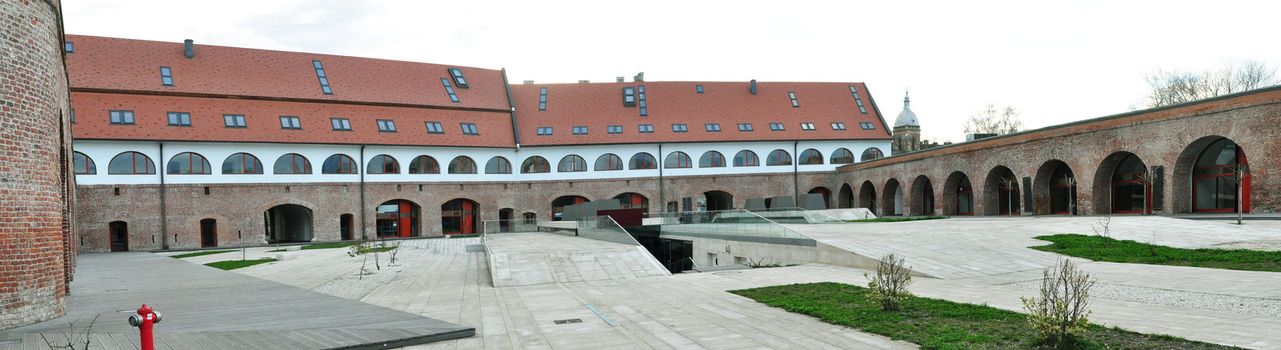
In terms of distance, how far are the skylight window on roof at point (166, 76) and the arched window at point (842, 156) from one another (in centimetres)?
3921

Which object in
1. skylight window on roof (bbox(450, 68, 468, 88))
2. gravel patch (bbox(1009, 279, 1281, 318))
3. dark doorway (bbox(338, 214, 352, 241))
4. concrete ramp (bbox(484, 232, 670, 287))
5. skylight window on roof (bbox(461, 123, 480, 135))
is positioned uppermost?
skylight window on roof (bbox(450, 68, 468, 88))

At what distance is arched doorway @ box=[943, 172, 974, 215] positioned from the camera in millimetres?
37844

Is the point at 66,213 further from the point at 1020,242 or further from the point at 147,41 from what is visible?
the point at 147,41

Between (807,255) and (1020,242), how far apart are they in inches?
219

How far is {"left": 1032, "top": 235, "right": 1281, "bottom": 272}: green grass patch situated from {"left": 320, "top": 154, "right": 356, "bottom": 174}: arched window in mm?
34436

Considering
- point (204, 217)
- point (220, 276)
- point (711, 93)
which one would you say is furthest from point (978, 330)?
point (711, 93)

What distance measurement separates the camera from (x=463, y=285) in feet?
51.1

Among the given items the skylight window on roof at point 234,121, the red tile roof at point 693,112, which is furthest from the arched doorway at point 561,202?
the skylight window on roof at point 234,121

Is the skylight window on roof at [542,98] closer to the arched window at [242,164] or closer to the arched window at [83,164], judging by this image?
the arched window at [242,164]

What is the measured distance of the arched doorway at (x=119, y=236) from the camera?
35812 mm

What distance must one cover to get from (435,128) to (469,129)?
205 cm

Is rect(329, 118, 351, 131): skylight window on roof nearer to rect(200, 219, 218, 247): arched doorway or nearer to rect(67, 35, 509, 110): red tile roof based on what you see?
rect(67, 35, 509, 110): red tile roof

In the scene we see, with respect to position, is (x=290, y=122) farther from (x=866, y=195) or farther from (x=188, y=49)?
(x=866, y=195)

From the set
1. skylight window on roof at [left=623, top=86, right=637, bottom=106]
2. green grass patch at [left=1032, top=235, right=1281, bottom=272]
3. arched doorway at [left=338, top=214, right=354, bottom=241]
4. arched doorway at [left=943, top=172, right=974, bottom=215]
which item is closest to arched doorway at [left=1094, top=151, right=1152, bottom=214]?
arched doorway at [left=943, top=172, right=974, bottom=215]
